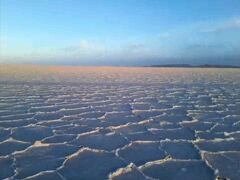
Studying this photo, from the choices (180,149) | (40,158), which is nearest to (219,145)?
(180,149)

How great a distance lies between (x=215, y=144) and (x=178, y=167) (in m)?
0.78

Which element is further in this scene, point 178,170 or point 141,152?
point 141,152

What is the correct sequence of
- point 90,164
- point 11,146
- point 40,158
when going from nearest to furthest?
point 90,164 < point 40,158 < point 11,146

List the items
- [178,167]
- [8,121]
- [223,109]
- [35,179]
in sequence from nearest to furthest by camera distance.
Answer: [35,179] < [178,167] < [8,121] < [223,109]

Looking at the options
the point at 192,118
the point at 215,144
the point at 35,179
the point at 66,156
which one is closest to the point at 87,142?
the point at 66,156

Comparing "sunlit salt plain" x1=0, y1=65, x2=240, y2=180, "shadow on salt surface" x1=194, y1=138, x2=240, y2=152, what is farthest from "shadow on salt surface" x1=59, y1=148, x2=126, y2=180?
"shadow on salt surface" x1=194, y1=138, x2=240, y2=152

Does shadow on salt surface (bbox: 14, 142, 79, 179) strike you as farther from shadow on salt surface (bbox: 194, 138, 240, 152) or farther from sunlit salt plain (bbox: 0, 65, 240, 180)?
shadow on salt surface (bbox: 194, 138, 240, 152)

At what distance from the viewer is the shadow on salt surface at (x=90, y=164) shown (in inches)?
86.4

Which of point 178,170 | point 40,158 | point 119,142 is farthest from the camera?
point 119,142

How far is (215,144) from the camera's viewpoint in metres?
2.96

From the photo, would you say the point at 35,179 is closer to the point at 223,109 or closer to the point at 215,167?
the point at 215,167

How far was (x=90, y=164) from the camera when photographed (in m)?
2.40

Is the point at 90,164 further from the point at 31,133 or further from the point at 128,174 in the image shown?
the point at 31,133

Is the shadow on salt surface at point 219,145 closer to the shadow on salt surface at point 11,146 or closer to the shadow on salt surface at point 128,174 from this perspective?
the shadow on salt surface at point 128,174
